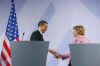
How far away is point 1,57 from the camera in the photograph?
3559 millimetres

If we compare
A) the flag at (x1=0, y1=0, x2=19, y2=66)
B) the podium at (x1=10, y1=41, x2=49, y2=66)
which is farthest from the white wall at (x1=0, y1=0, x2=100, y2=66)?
the podium at (x1=10, y1=41, x2=49, y2=66)

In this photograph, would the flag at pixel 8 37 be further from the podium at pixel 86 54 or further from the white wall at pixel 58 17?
the podium at pixel 86 54

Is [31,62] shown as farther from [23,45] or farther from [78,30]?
[78,30]

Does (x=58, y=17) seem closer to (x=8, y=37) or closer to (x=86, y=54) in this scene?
(x=8, y=37)

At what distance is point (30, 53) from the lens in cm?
107

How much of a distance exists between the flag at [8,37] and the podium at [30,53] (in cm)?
249

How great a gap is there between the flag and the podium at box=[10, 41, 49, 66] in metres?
2.49

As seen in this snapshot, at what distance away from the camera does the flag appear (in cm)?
353

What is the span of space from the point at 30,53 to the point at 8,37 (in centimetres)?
265

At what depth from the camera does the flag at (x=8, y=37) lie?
3.53 m

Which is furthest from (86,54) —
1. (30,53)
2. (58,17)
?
(58,17)

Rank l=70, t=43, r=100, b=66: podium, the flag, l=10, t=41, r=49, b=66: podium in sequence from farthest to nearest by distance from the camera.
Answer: the flag → l=10, t=41, r=49, b=66: podium → l=70, t=43, r=100, b=66: podium

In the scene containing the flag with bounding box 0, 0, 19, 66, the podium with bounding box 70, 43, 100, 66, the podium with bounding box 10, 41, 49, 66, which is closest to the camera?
the podium with bounding box 70, 43, 100, 66

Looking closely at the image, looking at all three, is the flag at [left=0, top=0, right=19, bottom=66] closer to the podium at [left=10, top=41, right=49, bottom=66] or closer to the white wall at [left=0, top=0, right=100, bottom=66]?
the white wall at [left=0, top=0, right=100, bottom=66]
